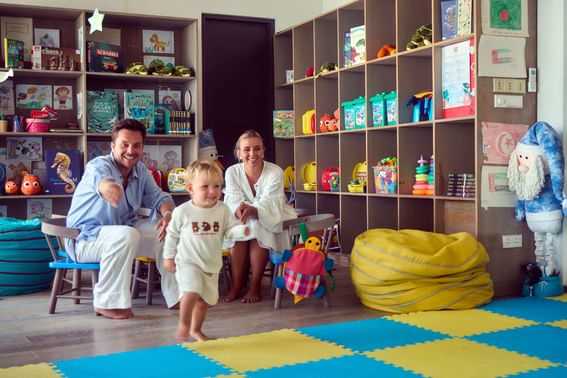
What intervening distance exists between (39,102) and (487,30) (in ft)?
12.7

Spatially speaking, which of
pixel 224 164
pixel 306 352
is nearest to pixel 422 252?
pixel 306 352

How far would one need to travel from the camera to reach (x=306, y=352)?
3.09 metres

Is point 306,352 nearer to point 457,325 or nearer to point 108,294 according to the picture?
point 457,325

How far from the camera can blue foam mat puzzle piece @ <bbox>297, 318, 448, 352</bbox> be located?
324cm

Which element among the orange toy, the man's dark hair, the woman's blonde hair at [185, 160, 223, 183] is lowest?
the woman's blonde hair at [185, 160, 223, 183]

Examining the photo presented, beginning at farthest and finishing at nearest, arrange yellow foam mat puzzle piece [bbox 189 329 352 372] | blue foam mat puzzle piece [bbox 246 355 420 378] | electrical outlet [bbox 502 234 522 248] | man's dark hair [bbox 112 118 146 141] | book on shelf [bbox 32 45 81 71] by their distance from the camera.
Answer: book on shelf [bbox 32 45 81 71], electrical outlet [bbox 502 234 522 248], man's dark hair [bbox 112 118 146 141], yellow foam mat puzzle piece [bbox 189 329 352 372], blue foam mat puzzle piece [bbox 246 355 420 378]

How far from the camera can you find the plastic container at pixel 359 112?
18.4 feet

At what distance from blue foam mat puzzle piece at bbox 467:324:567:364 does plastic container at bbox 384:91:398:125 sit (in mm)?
2169

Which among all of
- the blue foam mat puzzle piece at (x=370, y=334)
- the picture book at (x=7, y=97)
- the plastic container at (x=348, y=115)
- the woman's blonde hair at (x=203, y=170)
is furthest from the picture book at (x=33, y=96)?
the blue foam mat puzzle piece at (x=370, y=334)

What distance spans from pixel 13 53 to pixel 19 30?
37 centimetres

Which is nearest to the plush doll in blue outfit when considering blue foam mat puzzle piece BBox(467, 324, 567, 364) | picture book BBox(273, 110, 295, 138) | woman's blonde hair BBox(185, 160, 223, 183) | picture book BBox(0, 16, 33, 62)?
blue foam mat puzzle piece BBox(467, 324, 567, 364)

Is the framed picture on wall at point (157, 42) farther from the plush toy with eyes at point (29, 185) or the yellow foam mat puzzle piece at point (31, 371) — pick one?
the yellow foam mat puzzle piece at point (31, 371)

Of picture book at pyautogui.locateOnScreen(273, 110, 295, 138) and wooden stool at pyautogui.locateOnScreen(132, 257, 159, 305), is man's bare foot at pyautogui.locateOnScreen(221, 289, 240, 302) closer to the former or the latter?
wooden stool at pyautogui.locateOnScreen(132, 257, 159, 305)

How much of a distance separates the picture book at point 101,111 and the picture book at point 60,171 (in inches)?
12.4
